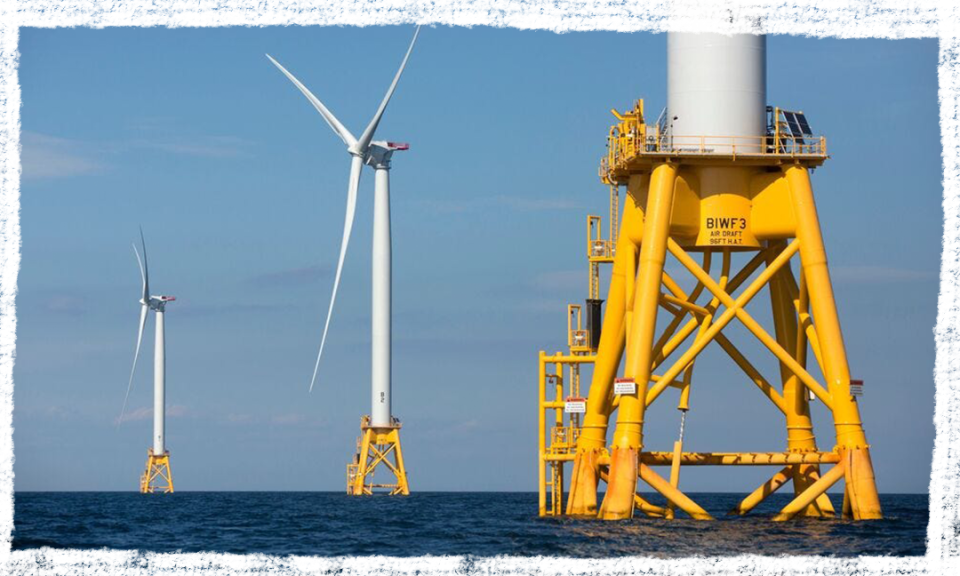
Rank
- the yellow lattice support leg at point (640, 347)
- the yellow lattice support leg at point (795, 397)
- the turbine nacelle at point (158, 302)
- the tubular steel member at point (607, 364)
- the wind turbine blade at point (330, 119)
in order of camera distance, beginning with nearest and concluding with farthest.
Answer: the yellow lattice support leg at point (640, 347)
the tubular steel member at point (607, 364)
the yellow lattice support leg at point (795, 397)
the wind turbine blade at point (330, 119)
the turbine nacelle at point (158, 302)

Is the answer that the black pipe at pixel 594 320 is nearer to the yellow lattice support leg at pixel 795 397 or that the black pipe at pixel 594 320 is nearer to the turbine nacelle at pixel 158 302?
the yellow lattice support leg at pixel 795 397

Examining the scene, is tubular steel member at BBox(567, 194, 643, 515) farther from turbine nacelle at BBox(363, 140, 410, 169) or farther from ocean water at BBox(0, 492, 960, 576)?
turbine nacelle at BBox(363, 140, 410, 169)

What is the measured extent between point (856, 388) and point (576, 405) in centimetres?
1110

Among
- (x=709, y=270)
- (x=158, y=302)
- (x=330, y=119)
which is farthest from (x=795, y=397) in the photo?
(x=158, y=302)

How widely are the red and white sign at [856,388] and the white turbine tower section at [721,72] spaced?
30.5 feet

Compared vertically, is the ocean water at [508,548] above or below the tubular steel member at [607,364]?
below

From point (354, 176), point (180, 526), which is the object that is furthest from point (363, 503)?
point (180, 526)

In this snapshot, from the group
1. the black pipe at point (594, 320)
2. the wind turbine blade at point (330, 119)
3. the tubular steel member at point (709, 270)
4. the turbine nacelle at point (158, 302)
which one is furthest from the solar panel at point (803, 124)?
the turbine nacelle at point (158, 302)

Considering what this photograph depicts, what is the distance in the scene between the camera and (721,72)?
61406 millimetres

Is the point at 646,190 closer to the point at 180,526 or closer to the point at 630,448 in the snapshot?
the point at 630,448

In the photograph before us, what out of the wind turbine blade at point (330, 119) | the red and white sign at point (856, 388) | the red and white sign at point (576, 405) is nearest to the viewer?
the red and white sign at point (856, 388)

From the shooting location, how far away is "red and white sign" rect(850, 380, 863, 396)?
5925 cm

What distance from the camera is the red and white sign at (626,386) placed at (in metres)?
58.2

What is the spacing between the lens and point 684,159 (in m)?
60.8
